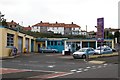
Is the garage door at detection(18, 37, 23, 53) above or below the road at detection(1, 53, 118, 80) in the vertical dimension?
above

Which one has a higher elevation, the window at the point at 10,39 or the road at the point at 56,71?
the window at the point at 10,39

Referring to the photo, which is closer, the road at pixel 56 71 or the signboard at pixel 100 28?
the road at pixel 56 71

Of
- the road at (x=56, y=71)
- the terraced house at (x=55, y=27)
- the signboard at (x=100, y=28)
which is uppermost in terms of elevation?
the terraced house at (x=55, y=27)

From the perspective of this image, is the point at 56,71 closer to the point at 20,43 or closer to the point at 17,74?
the point at 17,74

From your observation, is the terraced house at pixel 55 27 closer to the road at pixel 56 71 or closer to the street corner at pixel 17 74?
the road at pixel 56 71

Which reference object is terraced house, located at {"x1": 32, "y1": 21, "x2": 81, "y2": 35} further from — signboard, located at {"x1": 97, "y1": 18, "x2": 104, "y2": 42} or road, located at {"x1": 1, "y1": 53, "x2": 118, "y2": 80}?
road, located at {"x1": 1, "y1": 53, "x2": 118, "y2": 80}

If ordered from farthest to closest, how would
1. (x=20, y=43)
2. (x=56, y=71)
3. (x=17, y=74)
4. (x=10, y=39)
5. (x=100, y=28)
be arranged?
(x=20, y=43), (x=10, y=39), (x=100, y=28), (x=56, y=71), (x=17, y=74)

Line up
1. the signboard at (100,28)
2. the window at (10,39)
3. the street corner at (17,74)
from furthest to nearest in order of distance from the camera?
the window at (10,39) < the signboard at (100,28) < the street corner at (17,74)

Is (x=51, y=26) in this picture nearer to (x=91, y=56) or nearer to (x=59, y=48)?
(x=59, y=48)

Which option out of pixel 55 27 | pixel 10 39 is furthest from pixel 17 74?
pixel 55 27

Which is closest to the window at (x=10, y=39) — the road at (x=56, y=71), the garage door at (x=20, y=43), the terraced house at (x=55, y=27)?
the garage door at (x=20, y=43)

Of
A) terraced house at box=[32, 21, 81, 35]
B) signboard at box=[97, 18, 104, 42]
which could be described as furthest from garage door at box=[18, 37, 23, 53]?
terraced house at box=[32, 21, 81, 35]

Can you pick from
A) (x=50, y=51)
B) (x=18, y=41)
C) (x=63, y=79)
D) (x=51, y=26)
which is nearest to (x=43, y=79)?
(x=63, y=79)

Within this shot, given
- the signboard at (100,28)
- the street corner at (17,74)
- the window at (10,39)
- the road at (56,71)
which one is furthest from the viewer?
the window at (10,39)
